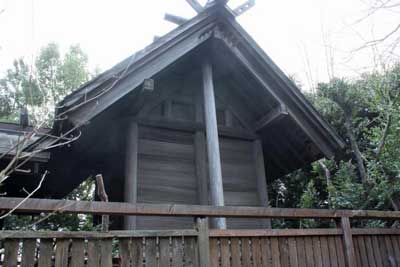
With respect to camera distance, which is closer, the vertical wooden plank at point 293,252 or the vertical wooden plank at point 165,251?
the vertical wooden plank at point 165,251

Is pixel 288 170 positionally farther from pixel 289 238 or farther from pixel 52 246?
pixel 52 246

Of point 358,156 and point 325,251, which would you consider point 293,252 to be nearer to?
point 325,251

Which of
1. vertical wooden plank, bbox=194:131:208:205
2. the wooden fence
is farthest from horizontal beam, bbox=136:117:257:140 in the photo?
the wooden fence

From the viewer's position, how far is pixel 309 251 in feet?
10.4

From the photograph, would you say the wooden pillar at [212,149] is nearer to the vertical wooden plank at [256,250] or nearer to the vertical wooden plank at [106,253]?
the vertical wooden plank at [256,250]

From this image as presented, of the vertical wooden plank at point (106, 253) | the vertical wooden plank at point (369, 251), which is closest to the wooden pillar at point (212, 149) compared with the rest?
the vertical wooden plank at point (369, 251)

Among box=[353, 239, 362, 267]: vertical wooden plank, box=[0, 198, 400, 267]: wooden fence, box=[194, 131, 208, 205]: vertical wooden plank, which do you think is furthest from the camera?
box=[194, 131, 208, 205]: vertical wooden plank

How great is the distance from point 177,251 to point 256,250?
0.75 meters

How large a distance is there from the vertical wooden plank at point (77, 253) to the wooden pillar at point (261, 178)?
11.0 feet

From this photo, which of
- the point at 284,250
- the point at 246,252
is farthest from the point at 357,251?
the point at 246,252

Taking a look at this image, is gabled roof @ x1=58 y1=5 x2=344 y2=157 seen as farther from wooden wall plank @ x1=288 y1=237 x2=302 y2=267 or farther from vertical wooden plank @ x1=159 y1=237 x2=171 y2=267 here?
wooden wall plank @ x1=288 y1=237 x2=302 y2=267

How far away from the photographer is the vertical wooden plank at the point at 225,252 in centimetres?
275

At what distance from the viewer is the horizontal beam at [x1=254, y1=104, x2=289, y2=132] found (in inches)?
193

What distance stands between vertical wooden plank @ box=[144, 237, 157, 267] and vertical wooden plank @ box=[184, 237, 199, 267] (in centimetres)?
26
